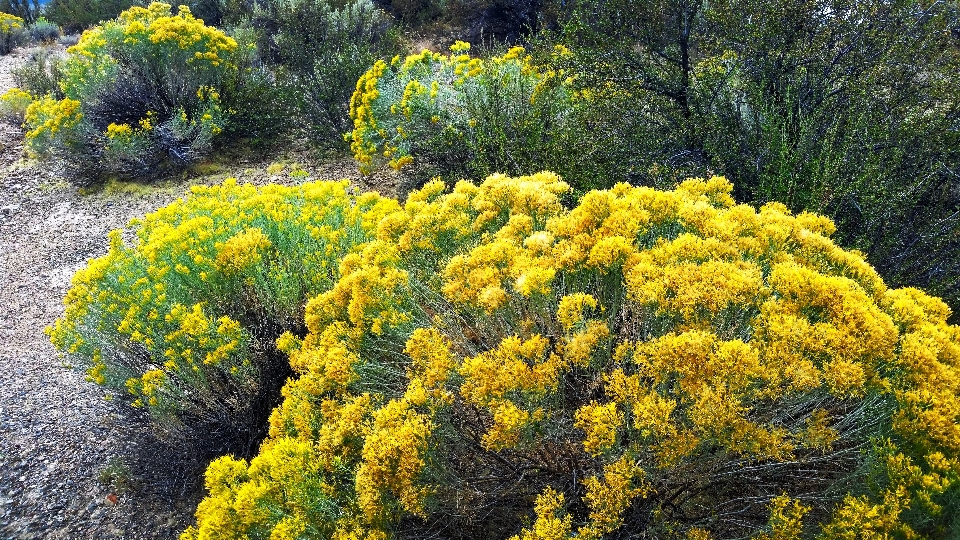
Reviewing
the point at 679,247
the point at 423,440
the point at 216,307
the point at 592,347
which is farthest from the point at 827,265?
the point at 216,307

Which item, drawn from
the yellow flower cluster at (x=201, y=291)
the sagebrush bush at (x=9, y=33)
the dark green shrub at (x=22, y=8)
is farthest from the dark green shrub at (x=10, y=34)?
the yellow flower cluster at (x=201, y=291)

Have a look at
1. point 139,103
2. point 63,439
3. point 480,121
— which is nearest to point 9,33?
point 139,103

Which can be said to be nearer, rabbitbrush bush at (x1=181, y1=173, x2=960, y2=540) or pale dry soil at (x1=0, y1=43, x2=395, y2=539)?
rabbitbrush bush at (x1=181, y1=173, x2=960, y2=540)

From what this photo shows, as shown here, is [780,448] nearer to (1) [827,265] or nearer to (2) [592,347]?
(2) [592,347]

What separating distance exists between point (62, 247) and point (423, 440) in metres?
6.85

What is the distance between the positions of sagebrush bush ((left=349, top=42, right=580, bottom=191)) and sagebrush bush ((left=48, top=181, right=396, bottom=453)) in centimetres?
206

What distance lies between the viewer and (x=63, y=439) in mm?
→ 4469

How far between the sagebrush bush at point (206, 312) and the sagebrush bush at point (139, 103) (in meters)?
4.67

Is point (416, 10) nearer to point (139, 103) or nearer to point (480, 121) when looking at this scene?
point (139, 103)

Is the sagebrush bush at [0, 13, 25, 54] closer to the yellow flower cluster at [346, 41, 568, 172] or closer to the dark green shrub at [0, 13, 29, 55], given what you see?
the dark green shrub at [0, 13, 29, 55]

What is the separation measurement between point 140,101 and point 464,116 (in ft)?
18.3

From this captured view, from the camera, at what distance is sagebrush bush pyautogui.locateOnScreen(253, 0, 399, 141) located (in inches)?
362

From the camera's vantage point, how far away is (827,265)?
2801mm

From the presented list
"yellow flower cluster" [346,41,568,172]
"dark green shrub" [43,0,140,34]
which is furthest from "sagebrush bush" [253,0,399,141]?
"dark green shrub" [43,0,140,34]
